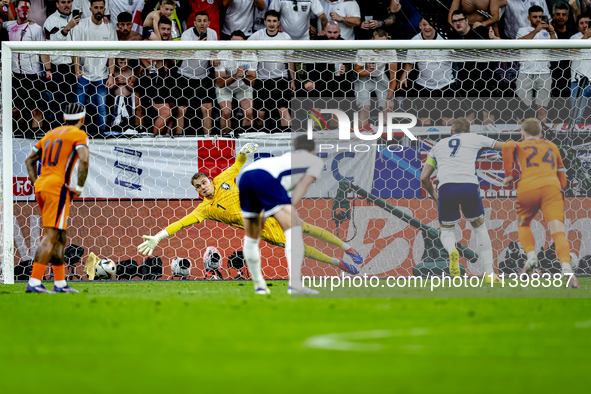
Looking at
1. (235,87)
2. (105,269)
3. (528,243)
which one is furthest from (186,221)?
(528,243)

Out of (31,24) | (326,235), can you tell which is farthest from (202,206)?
(31,24)

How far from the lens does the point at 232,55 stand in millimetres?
9414

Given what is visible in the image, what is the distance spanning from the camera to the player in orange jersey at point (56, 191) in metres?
6.85

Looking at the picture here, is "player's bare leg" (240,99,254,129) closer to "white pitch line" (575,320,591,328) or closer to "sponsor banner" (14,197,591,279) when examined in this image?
"sponsor banner" (14,197,591,279)

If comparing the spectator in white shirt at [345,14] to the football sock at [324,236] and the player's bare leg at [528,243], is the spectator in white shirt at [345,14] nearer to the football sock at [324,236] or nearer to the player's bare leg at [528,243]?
the football sock at [324,236]

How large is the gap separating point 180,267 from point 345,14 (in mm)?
5865

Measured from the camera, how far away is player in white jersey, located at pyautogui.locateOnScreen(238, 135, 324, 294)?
6172 millimetres

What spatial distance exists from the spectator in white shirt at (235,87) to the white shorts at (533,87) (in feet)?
13.6

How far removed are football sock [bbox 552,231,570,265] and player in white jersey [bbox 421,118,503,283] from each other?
80cm

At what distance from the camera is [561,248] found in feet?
25.9

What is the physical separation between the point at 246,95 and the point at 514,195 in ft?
14.6

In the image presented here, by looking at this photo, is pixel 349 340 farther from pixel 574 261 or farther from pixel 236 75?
pixel 236 75

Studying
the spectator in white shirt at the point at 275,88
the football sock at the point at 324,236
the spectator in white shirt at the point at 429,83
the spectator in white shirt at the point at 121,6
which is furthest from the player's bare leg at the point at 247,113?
the spectator in white shirt at the point at 121,6

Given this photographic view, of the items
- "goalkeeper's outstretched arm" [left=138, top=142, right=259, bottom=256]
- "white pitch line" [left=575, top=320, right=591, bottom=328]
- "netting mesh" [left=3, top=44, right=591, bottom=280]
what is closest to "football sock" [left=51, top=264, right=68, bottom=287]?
"goalkeeper's outstretched arm" [left=138, top=142, right=259, bottom=256]
